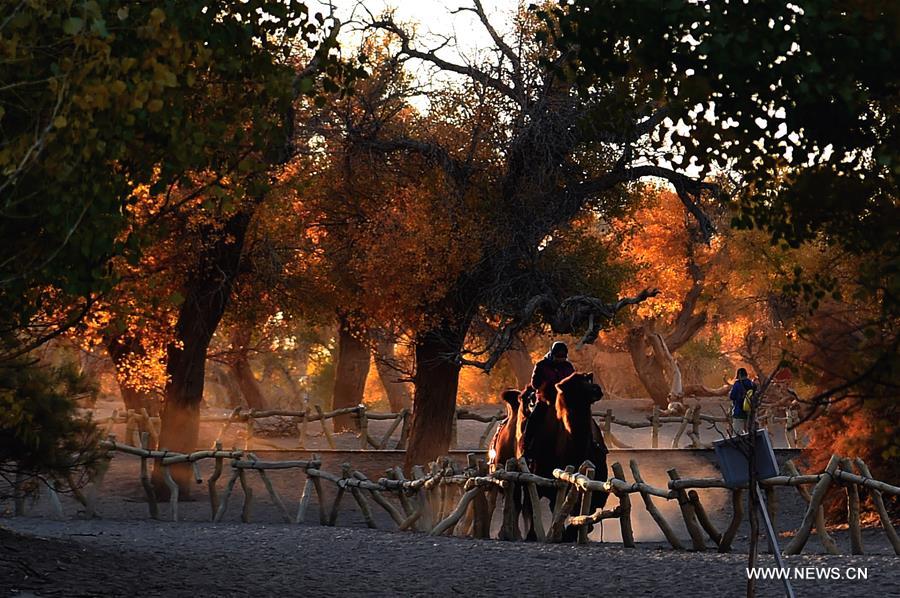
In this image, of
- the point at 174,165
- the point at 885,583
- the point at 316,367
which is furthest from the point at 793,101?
the point at 316,367

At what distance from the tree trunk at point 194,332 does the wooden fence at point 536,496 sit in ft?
8.47

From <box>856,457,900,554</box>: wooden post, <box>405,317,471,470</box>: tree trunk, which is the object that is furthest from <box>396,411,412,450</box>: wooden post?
<box>856,457,900,554</box>: wooden post

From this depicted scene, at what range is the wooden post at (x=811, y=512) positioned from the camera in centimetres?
1423

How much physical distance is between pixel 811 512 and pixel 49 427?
8158 mm

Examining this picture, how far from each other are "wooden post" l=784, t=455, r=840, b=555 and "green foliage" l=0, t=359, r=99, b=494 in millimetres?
7600

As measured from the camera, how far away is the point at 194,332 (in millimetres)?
24250

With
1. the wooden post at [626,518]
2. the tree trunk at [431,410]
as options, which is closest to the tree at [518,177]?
the tree trunk at [431,410]

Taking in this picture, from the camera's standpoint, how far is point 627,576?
1242 centimetres

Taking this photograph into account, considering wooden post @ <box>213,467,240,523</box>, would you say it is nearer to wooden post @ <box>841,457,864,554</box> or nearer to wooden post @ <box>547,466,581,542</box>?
wooden post @ <box>547,466,581,542</box>

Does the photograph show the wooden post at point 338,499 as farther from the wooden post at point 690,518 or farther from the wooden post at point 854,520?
the wooden post at point 854,520

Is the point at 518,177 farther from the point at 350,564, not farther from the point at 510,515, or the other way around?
the point at 350,564

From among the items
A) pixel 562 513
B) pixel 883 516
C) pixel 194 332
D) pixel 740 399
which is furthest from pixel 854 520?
Result: pixel 194 332

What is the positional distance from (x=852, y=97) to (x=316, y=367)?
204 feet

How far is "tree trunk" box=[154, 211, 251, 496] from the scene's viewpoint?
23.6m
